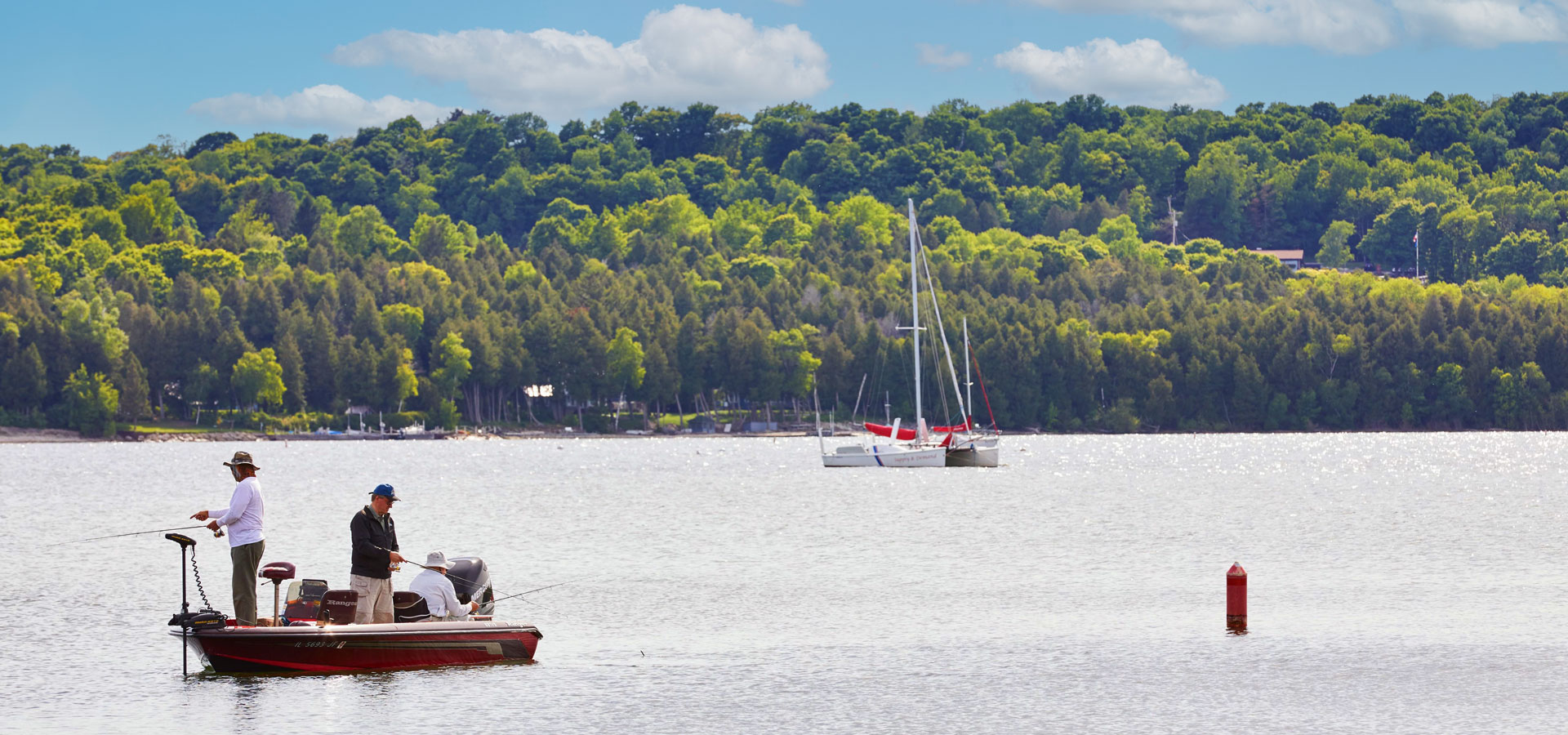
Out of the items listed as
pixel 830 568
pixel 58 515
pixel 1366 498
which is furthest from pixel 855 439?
pixel 830 568

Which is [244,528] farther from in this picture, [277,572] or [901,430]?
[901,430]

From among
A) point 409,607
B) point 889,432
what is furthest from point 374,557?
point 889,432

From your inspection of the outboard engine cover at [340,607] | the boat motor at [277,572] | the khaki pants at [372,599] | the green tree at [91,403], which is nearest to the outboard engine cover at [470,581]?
the khaki pants at [372,599]

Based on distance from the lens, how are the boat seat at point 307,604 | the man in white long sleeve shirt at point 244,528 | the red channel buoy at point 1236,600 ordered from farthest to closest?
the red channel buoy at point 1236,600
the boat seat at point 307,604
the man in white long sleeve shirt at point 244,528

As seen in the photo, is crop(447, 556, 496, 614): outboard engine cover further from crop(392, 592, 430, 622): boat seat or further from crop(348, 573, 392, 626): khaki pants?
crop(348, 573, 392, 626): khaki pants

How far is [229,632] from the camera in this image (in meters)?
29.1

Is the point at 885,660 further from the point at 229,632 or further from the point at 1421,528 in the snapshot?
the point at 1421,528

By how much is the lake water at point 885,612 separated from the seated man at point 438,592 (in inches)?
37.9

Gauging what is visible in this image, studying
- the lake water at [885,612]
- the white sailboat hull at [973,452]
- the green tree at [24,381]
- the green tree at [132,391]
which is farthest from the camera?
the green tree at [132,391]

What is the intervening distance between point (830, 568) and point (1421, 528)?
25040 millimetres

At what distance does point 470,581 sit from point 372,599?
314cm

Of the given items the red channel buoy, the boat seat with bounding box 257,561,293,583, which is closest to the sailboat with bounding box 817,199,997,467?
the red channel buoy

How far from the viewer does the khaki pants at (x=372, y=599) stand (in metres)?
29.7

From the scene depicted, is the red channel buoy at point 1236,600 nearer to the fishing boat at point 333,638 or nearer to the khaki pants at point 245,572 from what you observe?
the fishing boat at point 333,638
